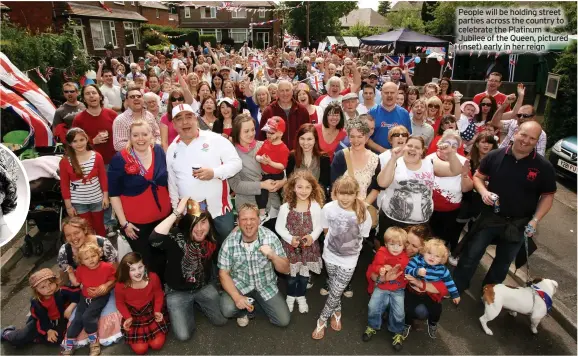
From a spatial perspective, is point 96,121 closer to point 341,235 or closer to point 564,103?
point 341,235

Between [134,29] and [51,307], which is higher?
[134,29]

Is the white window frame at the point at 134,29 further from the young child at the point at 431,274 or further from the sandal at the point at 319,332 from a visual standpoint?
the young child at the point at 431,274

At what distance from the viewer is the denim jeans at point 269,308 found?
12.6ft

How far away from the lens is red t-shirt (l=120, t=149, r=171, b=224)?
3859 mm

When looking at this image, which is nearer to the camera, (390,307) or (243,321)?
(390,307)

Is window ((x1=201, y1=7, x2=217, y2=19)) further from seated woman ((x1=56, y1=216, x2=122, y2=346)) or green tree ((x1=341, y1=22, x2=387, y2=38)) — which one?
seated woman ((x1=56, y1=216, x2=122, y2=346))

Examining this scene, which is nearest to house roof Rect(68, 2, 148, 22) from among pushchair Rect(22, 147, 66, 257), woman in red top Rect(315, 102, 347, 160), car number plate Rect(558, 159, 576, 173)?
pushchair Rect(22, 147, 66, 257)

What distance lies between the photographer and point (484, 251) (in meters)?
4.12

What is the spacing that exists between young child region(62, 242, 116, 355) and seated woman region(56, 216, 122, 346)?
0.06 metres

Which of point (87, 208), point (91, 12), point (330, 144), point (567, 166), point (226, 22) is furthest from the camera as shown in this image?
point (226, 22)

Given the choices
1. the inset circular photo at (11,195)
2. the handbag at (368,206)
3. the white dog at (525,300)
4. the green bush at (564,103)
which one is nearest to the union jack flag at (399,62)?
the green bush at (564,103)

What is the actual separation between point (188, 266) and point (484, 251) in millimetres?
3266

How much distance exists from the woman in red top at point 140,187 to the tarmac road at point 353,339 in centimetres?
109

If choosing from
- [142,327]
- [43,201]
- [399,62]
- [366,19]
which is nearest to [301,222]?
[142,327]
